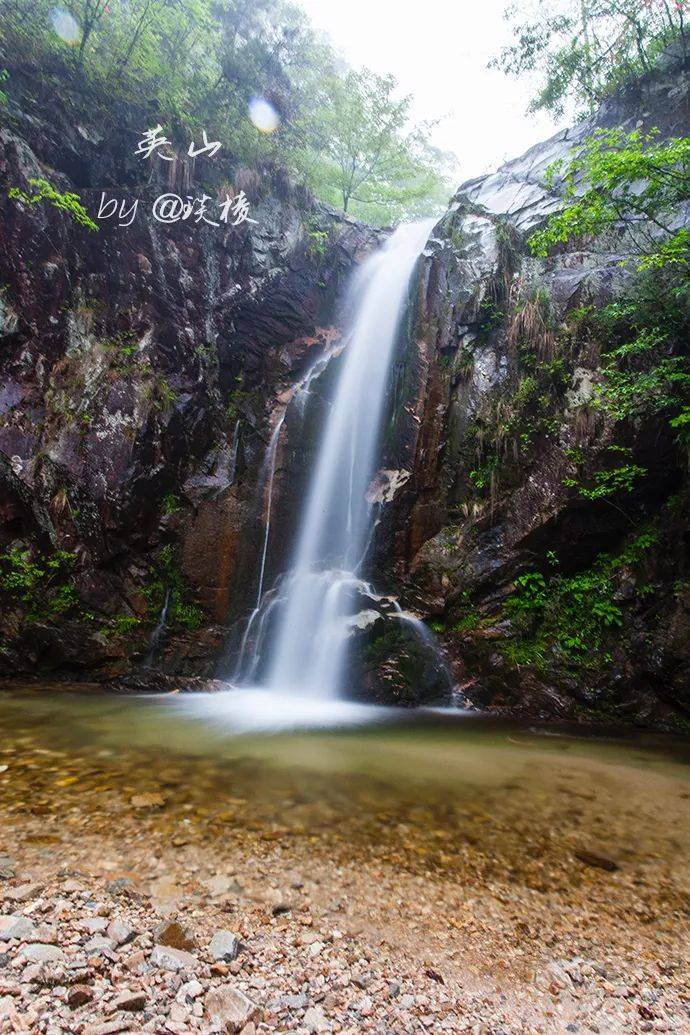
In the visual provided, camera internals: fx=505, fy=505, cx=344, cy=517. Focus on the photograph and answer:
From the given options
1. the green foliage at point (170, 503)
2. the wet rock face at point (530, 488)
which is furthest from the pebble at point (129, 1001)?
the green foliage at point (170, 503)

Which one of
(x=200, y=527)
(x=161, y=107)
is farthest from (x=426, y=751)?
(x=161, y=107)

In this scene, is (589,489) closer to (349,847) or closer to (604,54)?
(349,847)

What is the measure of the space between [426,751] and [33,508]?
6.71m

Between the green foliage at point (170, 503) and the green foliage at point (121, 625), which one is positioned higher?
the green foliage at point (170, 503)

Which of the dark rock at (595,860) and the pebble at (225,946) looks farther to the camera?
the dark rock at (595,860)

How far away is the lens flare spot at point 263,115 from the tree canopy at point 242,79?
3 centimetres

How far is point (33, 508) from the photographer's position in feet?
25.5

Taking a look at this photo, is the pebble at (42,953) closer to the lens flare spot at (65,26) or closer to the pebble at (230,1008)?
the pebble at (230,1008)

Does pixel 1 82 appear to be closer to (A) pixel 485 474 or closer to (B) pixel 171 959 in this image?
(A) pixel 485 474

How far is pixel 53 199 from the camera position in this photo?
8.54m

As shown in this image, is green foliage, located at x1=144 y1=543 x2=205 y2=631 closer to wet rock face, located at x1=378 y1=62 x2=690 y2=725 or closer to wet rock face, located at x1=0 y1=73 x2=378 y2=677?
wet rock face, located at x1=0 y1=73 x2=378 y2=677

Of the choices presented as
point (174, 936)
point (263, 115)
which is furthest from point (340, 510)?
point (263, 115)

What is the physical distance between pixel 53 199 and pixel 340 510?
23.7ft

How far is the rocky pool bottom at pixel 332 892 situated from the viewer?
1.79 m
